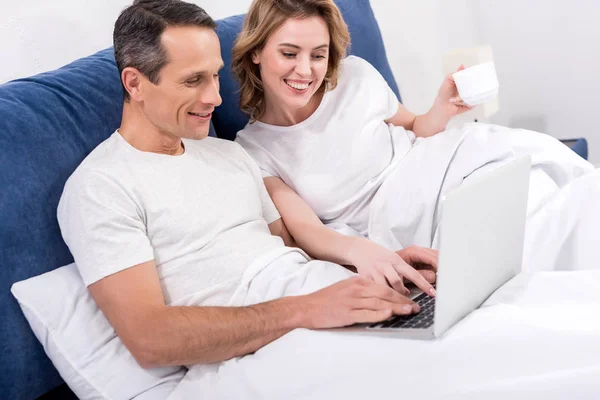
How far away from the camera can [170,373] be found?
1407mm

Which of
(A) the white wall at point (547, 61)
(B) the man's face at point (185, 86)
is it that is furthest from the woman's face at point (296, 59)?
(A) the white wall at point (547, 61)

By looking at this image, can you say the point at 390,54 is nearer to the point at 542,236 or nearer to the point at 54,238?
the point at 542,236

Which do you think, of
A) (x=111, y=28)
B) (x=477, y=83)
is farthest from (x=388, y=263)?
(x=111, y=28)

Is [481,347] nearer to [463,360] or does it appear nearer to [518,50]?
[463,360]

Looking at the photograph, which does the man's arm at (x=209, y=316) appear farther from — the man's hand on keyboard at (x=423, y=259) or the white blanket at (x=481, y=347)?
the man's hand on keyboard at (x=423, y=259)

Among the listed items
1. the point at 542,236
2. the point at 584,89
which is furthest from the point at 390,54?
the point at 542,236

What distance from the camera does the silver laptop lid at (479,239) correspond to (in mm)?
1080

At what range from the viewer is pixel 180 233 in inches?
58.6

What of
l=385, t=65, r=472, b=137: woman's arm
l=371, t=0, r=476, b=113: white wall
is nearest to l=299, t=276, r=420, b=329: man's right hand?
l=385, t=65, r=472, b=137: woman's arm

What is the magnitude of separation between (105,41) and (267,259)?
94 cm

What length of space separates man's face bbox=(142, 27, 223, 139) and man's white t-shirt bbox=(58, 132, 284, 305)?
0.24 ft

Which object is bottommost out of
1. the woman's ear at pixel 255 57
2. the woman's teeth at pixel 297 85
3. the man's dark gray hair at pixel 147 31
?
the woman's teeth at pixel 297 85

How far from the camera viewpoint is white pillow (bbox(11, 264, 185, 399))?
135 cm

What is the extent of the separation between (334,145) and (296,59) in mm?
259
